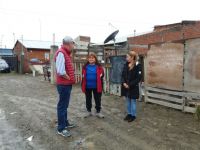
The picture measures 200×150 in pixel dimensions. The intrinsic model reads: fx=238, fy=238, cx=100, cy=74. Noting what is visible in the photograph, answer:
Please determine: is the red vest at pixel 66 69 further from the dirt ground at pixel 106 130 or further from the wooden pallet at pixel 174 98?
the wooden pallet at pixel 174 98

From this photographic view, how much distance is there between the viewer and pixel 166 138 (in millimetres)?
4586

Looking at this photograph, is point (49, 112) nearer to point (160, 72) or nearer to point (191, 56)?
point (160, 72)

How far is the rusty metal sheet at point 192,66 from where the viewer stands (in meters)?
6.02

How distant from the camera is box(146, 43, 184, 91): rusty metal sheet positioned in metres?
6.53

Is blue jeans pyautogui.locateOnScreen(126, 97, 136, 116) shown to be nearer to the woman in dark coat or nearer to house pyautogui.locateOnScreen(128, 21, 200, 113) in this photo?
the woman in dark coat

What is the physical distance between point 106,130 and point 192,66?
285 centimetres

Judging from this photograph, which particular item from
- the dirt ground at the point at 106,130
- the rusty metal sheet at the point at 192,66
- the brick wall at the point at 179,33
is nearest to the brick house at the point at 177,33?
the brick wall at the point at 179,33

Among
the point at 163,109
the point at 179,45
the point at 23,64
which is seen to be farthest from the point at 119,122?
the point at 23,64

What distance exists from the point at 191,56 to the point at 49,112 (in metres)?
4.20

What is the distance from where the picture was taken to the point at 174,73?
6.67 metres

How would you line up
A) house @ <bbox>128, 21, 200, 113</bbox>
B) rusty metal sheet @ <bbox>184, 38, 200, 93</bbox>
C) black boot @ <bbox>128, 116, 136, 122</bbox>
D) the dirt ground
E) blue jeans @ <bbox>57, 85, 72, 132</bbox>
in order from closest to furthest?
the dirt ground → blue jeans @ <bbox>57, 85, 72, 132</bbox> → black boot @ <bbox>128, 116, 136, 122</bbox> → rusty metal sheet @ <bbox>184, 38, 200, 93</bbox> → house @ <bbox>128, 21, 200, 113</bbox>

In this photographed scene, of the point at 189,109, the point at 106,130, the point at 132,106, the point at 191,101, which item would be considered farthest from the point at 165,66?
the point at 106,130

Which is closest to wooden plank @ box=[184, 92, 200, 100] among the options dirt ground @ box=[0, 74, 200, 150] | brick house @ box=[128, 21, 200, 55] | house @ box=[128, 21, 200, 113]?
house @ box=[128, 21, 200, 113]

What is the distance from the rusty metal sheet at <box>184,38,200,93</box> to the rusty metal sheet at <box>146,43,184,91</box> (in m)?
0.16
